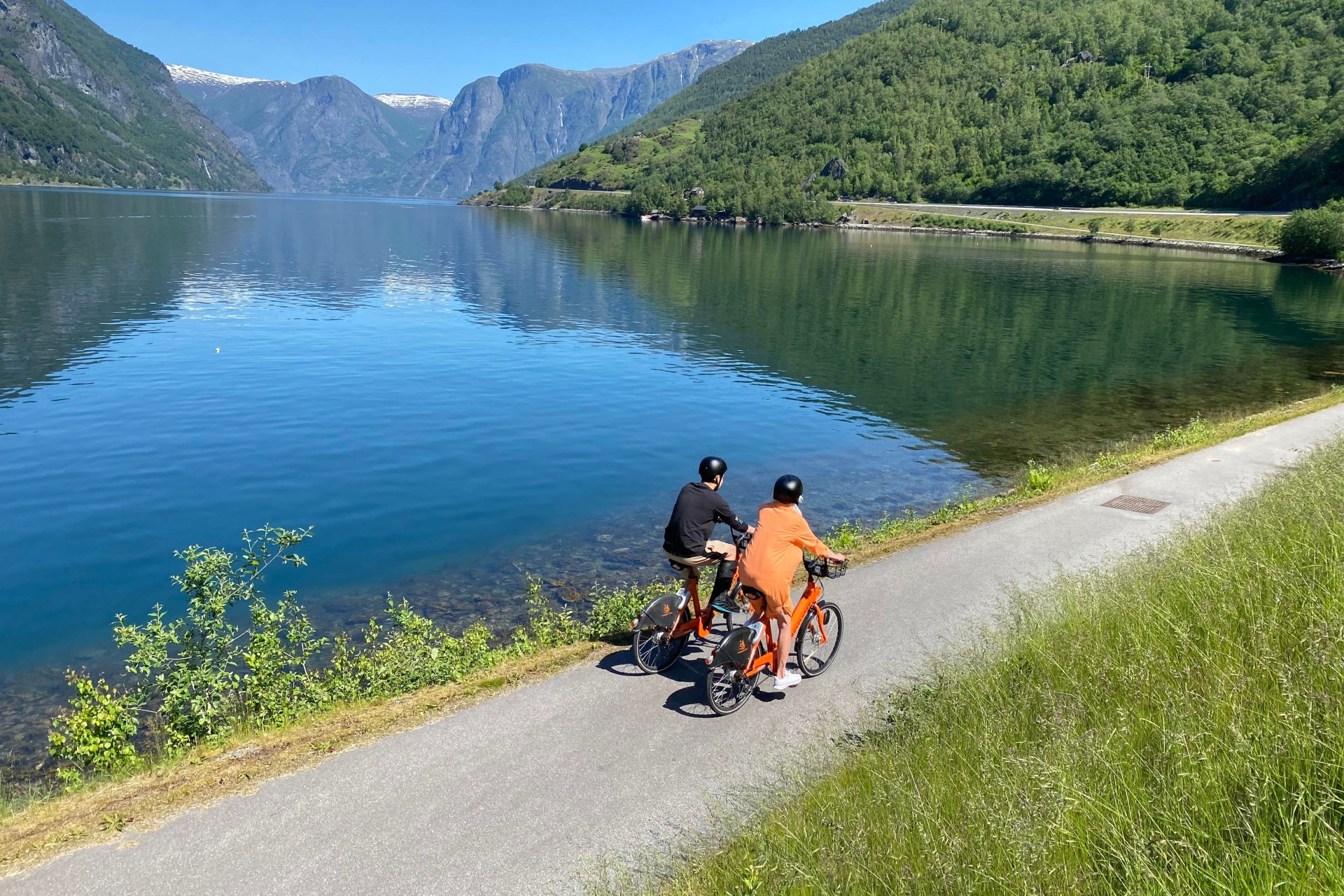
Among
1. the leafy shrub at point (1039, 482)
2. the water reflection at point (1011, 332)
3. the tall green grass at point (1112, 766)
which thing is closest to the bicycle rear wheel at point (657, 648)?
the tall green grass at point (1112, 766)

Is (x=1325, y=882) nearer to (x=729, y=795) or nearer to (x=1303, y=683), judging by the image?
(x=1303, y=683)

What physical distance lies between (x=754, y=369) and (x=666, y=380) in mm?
5349

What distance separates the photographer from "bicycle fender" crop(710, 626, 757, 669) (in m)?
9.32

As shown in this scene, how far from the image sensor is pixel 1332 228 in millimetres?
99000

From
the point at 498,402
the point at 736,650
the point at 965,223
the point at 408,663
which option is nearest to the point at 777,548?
the point at 736,650

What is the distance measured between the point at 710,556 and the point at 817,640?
1.87 meters

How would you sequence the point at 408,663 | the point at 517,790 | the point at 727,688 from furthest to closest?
the point at 408,663
the point at 727,688
the point at 517,790

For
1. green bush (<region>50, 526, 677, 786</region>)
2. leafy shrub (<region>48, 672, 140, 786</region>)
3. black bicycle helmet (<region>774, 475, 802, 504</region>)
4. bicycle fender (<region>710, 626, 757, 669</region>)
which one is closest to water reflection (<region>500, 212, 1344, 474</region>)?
green bush (<region>50, 526, 677, 786</region>)

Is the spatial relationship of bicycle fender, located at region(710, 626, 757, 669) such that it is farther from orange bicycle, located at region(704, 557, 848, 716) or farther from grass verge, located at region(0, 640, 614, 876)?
grass verge, located at region(0, 640, 614, 876)

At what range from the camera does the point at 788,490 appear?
9.26m

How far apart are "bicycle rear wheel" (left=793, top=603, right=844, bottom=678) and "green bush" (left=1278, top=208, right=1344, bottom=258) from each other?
4746 inches

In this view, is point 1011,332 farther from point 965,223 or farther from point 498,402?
point 965,223

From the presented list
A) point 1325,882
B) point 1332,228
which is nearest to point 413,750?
point 1325,882

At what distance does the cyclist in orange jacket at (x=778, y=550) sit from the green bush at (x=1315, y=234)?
121852mm
